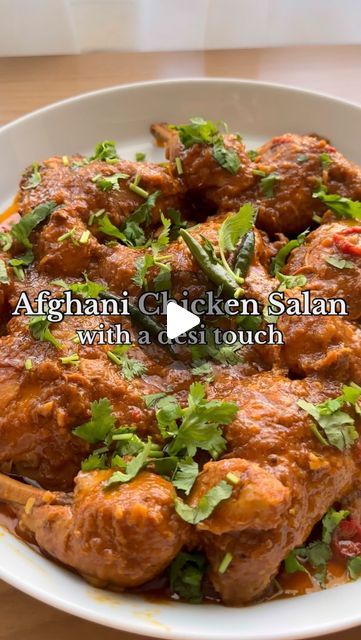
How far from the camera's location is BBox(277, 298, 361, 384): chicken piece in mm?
2500

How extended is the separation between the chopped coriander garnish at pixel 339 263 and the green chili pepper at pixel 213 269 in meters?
0.39

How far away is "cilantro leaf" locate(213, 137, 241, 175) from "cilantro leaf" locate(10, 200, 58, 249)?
0.81 metres

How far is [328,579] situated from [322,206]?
1707 mm

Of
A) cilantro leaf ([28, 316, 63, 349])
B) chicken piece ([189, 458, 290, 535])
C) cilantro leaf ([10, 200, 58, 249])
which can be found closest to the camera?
chicken piece ([189, 458, 290, 535])

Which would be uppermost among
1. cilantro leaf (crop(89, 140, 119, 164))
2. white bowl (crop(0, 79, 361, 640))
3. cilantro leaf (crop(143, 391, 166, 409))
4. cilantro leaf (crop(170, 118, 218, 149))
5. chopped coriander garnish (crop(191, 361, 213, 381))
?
white bowl (crop(0, 79, 361, 640))

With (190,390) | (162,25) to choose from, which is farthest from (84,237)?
(162,25)

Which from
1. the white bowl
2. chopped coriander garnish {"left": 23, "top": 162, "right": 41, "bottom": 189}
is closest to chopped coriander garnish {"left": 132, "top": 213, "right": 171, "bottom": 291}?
chopped coriander garnish {"left": 23, "top": 162, "right": 41, "bottom": 189}

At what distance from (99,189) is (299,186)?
37.3 inches

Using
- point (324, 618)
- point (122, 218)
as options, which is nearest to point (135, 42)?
point (122, 218)

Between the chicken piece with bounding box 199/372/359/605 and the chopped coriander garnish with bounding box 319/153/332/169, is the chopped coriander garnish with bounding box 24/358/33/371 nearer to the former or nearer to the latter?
the chicken piece with bounding box 199/372/359/605

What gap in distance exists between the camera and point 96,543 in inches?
84.4

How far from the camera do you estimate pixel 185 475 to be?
2287mm

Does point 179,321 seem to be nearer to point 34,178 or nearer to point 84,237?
point 84,237

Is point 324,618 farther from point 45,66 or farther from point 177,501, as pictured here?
point 45,66
